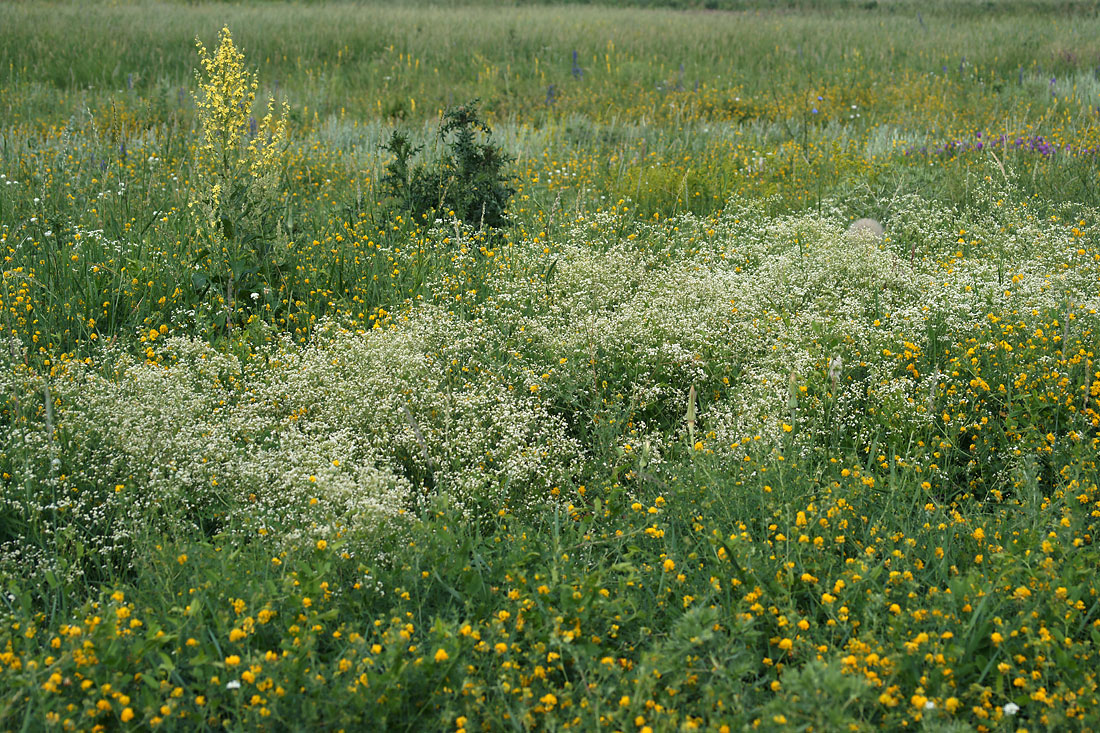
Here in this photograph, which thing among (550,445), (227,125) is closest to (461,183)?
(227,125)

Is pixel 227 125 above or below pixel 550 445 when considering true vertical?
above

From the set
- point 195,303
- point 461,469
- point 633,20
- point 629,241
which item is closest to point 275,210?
point 195,303

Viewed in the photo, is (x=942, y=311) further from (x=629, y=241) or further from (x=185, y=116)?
(x=185, y=116)

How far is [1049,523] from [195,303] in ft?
13.4

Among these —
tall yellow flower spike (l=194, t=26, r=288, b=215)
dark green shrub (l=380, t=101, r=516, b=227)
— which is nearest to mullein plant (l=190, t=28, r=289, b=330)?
tall yellow flower spike (l=194, t=26, r=288, b=215)

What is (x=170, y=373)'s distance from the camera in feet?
11.7

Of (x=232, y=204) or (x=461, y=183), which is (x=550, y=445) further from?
(x=461, y=183)

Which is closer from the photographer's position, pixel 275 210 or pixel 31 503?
pixel 31 503

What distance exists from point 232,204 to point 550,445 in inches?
97.9

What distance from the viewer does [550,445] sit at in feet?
11.2

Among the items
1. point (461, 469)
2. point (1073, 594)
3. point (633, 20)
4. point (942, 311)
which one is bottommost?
point (461, 469)

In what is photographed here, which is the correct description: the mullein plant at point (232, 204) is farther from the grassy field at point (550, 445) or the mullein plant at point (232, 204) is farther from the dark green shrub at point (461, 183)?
the dark green shrub at point (461, 183)

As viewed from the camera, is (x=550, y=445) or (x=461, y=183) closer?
(x=550, y=445)

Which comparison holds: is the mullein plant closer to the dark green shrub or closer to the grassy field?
the grassy field
